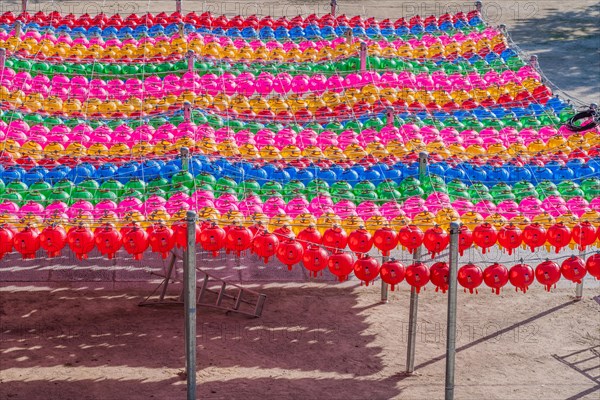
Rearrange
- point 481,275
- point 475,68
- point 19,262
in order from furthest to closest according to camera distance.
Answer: point 475,68
point 19,262
point 481,275

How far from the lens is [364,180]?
2036 cm

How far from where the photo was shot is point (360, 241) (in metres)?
18.1

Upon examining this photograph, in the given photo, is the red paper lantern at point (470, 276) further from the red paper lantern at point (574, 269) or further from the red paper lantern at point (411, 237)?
the red paper lantern at point (574, 269)

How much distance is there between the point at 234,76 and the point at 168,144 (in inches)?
188

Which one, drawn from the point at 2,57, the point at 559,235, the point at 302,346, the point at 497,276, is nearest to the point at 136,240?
the point at 302,346

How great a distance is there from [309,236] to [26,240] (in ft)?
15.7

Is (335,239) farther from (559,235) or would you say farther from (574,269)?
(574,269)

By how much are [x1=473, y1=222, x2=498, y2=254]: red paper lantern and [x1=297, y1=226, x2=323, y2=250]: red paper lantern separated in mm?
2728

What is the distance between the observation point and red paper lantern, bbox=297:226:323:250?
1808 cm

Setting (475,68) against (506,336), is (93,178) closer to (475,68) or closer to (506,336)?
(506,336)

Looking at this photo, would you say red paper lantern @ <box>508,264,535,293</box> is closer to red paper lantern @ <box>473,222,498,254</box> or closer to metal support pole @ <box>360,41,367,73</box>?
red paper lantern @ <box>473,222,498,254</box>

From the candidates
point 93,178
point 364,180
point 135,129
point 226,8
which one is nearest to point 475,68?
point 364,180

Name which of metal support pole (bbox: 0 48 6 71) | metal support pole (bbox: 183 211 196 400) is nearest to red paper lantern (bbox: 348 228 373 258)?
metal support pole (bbox: 183 211 196 400)

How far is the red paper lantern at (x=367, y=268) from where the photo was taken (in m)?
17.9
